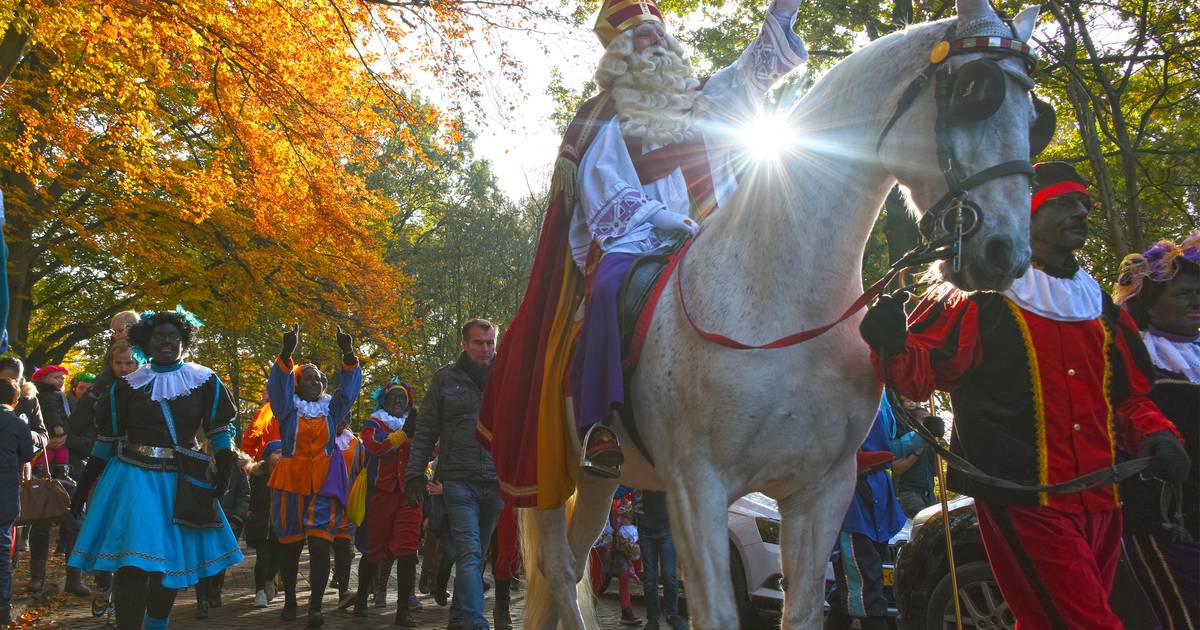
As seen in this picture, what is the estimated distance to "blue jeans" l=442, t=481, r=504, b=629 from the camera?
299 inches

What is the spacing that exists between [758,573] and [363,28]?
792 cm

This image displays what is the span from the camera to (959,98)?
3266mm

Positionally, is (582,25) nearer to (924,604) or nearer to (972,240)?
(924,604)

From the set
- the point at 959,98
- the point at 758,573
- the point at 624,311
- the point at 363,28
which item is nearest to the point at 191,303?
the point at 363,28

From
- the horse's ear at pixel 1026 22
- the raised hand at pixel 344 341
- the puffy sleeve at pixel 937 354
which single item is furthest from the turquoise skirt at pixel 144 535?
the horse's ear at pixel 1026 22

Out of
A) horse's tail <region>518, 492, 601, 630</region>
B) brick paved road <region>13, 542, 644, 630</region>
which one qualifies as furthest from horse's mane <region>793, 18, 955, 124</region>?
brick paved road <region>13, 542, 644, 630</region>

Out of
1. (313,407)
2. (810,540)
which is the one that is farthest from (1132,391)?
(313,407)

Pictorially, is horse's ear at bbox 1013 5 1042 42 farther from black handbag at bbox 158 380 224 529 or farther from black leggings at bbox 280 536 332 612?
black leggings at bbox 280 536 332 612

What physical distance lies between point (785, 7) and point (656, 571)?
244 inches

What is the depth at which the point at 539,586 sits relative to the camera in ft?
16.9

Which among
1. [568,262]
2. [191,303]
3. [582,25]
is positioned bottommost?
[568,262]

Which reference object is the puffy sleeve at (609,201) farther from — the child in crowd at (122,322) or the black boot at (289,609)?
the black boot at (289,609)

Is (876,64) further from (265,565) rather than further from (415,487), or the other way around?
(265,565)

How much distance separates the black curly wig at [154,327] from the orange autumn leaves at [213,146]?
4.52 m
